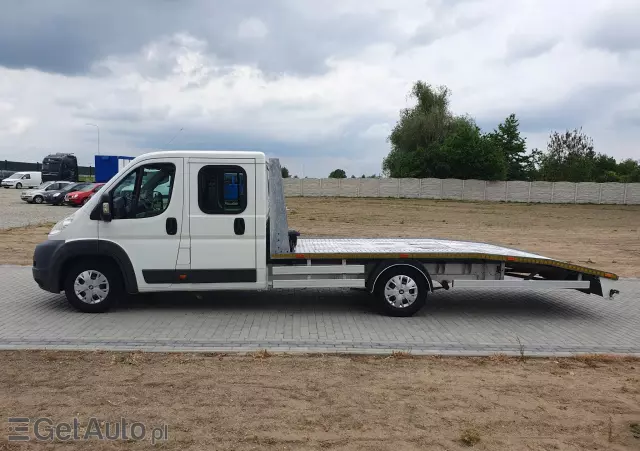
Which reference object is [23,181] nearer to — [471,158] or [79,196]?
[79,196]

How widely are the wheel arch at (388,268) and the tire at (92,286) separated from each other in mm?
3770

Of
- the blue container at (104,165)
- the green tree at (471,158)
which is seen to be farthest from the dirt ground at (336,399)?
the green tree at (471,158)

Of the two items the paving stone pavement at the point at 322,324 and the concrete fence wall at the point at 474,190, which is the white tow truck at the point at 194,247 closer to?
the paving stone pavement at the point at 322,324

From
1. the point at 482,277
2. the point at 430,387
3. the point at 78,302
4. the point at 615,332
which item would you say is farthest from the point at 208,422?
the point at 615,332

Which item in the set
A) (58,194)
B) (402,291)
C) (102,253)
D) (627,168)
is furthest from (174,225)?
(627,168)

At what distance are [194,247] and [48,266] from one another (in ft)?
7.04

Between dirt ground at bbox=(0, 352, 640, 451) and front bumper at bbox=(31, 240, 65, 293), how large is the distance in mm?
1847

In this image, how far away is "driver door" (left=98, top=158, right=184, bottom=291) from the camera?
7.79m

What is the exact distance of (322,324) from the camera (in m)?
7.66

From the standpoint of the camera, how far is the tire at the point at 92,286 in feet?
26.1

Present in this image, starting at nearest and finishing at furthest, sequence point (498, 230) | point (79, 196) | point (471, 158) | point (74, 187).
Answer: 1. point (498, 230)
2. point (79, 196)
3. point (74, 187)
4. point (471, 158)

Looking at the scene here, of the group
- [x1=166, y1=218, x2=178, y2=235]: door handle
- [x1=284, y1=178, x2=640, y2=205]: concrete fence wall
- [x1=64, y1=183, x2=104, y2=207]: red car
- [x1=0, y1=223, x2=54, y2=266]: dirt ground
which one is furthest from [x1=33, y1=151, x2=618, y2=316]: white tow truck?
[x1=284, y1=178, x2=640, y2=205]: concrete fence wall

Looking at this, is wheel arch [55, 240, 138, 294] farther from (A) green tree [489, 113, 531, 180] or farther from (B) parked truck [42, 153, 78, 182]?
(A) green tree [489, 113, 531, 180]

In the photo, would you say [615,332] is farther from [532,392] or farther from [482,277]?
[532,392]
